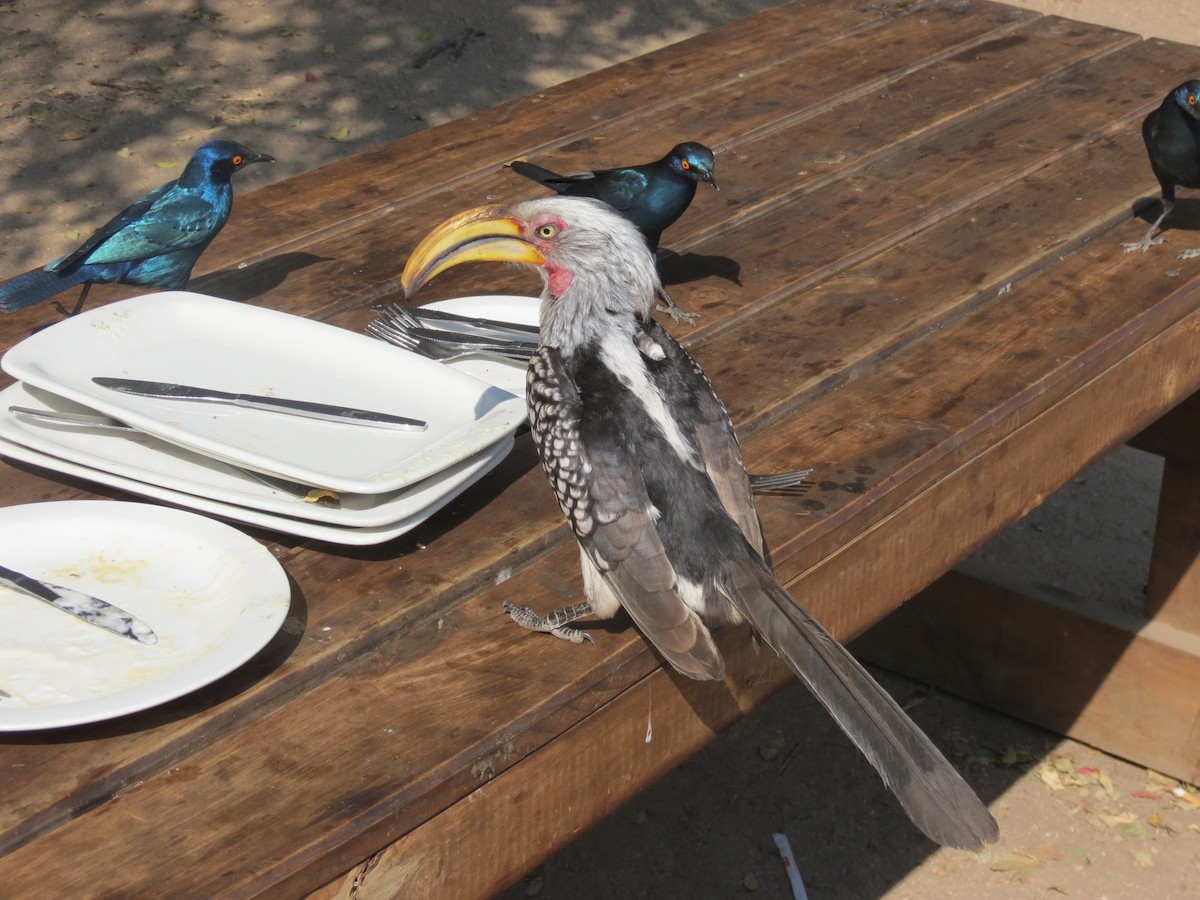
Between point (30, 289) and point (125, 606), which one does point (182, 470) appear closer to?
point (125, 606)

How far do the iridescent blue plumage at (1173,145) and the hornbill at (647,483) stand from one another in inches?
48.2

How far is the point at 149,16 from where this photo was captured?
819 centimetres

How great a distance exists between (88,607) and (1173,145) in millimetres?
2267

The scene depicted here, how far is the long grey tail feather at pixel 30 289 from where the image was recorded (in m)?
2.43

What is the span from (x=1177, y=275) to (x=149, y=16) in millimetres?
7098

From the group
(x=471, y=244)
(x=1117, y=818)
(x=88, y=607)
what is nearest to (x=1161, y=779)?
(x=1117, y=818)

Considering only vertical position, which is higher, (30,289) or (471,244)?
(471,244)

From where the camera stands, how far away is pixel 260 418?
2.04 m

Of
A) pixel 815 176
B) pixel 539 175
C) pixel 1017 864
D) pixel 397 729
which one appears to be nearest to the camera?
pixel 397 729

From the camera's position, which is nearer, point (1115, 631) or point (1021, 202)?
point (1021, 202)

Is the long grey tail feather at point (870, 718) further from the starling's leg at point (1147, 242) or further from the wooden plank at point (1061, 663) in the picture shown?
the wooden plank at point (1061, 663)

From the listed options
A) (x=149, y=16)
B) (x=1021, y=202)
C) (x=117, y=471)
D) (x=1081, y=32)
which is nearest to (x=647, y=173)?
(x=1021, y=202)

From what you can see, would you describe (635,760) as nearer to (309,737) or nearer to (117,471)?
(309,737)

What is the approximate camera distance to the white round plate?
1546 mm
